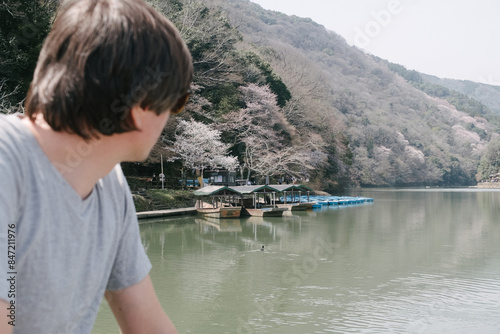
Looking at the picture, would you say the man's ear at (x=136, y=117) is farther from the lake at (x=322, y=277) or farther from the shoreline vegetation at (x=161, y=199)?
the shoreline vegetation at (x=161, y=199)

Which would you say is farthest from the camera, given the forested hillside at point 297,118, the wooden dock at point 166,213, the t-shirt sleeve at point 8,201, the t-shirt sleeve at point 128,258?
the forested hillside at point 297,118

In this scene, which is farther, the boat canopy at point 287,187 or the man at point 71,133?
the boat canopy at point 287,187

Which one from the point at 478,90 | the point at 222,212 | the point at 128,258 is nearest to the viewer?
the point at 128,258

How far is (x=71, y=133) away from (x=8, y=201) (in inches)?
3.9

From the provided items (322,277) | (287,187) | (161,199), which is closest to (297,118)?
(287,187)

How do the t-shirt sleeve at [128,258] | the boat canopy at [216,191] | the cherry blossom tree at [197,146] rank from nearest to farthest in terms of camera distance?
the t-shirt sleeve at [128,258] → the boat canopy at [216,191] → the cherry blossom tree at [197,146]

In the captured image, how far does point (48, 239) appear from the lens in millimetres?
555

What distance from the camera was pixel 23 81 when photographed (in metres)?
16.2

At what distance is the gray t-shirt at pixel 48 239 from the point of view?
0.51 meters

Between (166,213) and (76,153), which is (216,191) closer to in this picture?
(166,213)

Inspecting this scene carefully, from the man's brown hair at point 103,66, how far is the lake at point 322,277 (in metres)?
7.04

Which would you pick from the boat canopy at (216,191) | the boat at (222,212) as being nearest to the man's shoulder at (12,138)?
the boat canopy at (216,191)

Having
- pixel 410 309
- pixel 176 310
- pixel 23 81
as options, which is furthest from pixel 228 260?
pixel 23 81

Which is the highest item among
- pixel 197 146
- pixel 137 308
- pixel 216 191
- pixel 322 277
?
pixel 197 146
